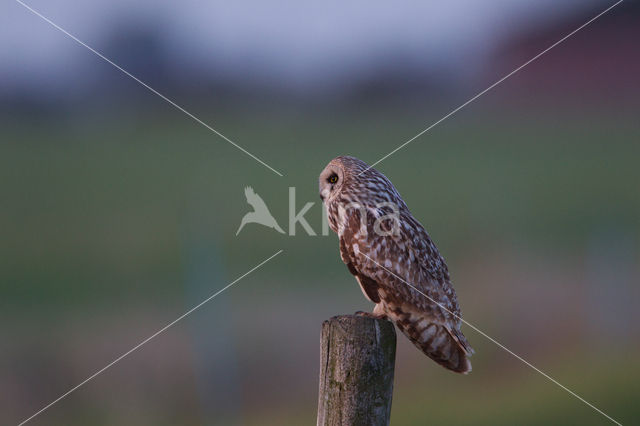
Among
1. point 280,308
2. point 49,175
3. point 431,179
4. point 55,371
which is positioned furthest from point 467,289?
point 49,175

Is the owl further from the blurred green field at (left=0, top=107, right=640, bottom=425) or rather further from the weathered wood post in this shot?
the blurred green field at (left=0, top=107, right=640, bottom=425)

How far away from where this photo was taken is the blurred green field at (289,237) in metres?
8.12

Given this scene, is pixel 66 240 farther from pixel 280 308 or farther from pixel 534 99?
pixel 534 99

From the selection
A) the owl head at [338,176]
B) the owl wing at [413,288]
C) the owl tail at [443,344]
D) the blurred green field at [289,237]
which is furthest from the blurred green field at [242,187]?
the owl tail at [443,344]

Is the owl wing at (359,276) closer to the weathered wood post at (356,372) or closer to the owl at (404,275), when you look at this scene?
the owl at (404,275)

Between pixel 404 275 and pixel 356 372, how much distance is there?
4.18 feet

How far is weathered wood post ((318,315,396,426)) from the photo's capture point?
282 cm

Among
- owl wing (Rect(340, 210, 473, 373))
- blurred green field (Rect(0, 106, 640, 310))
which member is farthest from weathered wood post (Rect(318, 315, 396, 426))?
blurred green field (Rect(0, 106, 640, 310))

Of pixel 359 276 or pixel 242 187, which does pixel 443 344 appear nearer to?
pixel 359 276

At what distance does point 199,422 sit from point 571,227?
43.0 feet

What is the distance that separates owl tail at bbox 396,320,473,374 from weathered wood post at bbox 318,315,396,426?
1.15m

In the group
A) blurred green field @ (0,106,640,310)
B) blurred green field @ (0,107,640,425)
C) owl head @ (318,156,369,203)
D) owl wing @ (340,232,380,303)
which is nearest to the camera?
owl wing @ (340,232,380,303)

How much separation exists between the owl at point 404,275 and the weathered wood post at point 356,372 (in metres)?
1.15

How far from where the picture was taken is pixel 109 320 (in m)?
11.2
